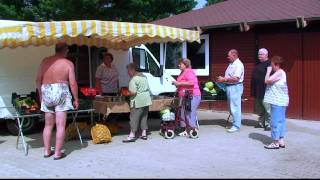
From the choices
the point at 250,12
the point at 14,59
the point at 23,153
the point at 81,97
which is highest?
the point at 250,12

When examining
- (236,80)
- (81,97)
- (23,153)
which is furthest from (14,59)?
(236,80)

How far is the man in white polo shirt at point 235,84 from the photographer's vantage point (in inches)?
436

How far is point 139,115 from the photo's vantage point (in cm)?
1024

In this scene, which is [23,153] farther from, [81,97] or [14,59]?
[14,59]

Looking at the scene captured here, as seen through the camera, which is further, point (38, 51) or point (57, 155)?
point (38, 51)

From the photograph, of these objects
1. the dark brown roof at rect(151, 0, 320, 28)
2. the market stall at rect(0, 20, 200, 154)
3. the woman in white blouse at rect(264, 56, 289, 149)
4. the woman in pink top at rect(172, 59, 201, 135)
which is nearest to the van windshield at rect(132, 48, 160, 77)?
the market stall at rect(0, 20, 200, 154)

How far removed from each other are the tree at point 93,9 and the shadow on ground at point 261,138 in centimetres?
1056

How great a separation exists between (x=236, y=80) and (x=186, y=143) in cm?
194

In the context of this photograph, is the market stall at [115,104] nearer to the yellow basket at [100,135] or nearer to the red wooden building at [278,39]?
the yellow basket at [100,135]

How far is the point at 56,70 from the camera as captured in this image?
28.3 feet

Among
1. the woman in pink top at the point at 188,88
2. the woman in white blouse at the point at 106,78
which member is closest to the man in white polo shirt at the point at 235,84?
the woman in pink top at the point at 188,88

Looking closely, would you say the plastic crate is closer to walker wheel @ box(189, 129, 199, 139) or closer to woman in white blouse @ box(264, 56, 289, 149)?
walker wheel @ box(189, 129, 199, 139)

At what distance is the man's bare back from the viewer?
28.3 ft

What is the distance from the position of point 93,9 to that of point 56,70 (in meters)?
11.9
